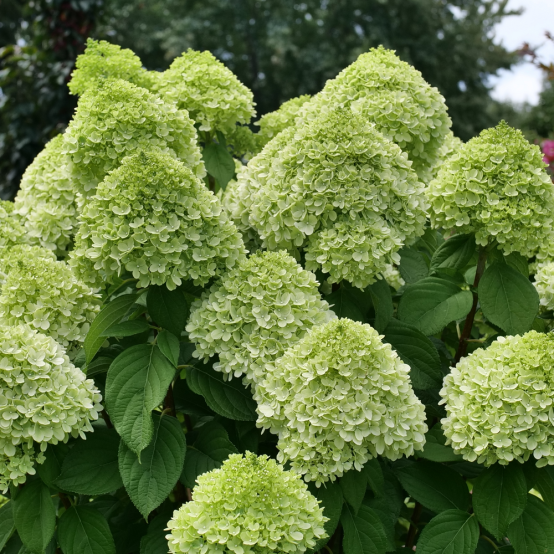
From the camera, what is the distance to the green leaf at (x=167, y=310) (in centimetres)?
210

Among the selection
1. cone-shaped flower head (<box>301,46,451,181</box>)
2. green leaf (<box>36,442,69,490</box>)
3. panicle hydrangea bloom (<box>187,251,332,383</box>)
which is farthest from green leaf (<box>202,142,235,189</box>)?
green leaf (<box>36,442,69,490</box>)

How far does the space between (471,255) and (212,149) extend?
114 cm

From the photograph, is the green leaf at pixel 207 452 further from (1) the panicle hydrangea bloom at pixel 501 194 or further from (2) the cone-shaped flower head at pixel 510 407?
(1) the panicle hydrangea bloom at pixel 501 194

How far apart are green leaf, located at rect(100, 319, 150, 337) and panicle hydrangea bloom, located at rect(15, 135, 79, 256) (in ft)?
2.43

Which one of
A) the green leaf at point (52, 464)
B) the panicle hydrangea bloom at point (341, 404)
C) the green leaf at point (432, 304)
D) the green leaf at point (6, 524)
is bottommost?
the green leaf at point (6, 524)

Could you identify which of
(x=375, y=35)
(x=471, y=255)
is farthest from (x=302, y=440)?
(x=375, y=35)

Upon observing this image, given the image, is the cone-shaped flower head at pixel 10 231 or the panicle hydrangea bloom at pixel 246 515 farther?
the cone-shaped flower head at pixel 10 231

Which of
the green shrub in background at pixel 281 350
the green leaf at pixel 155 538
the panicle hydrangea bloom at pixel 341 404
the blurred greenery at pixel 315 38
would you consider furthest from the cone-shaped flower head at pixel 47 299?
the blurred greenery at pixel 315 38

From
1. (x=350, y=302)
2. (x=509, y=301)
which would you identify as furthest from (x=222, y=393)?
(x=509, y=301)

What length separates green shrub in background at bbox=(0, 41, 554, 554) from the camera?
1854 millimetres

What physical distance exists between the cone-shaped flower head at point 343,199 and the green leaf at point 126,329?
519 mm

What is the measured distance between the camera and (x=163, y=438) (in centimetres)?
206

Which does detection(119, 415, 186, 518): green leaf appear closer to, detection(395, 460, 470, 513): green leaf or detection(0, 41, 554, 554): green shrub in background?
detection(0, 41, 554, 554): green shrub in background

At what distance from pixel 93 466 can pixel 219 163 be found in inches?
50.3
